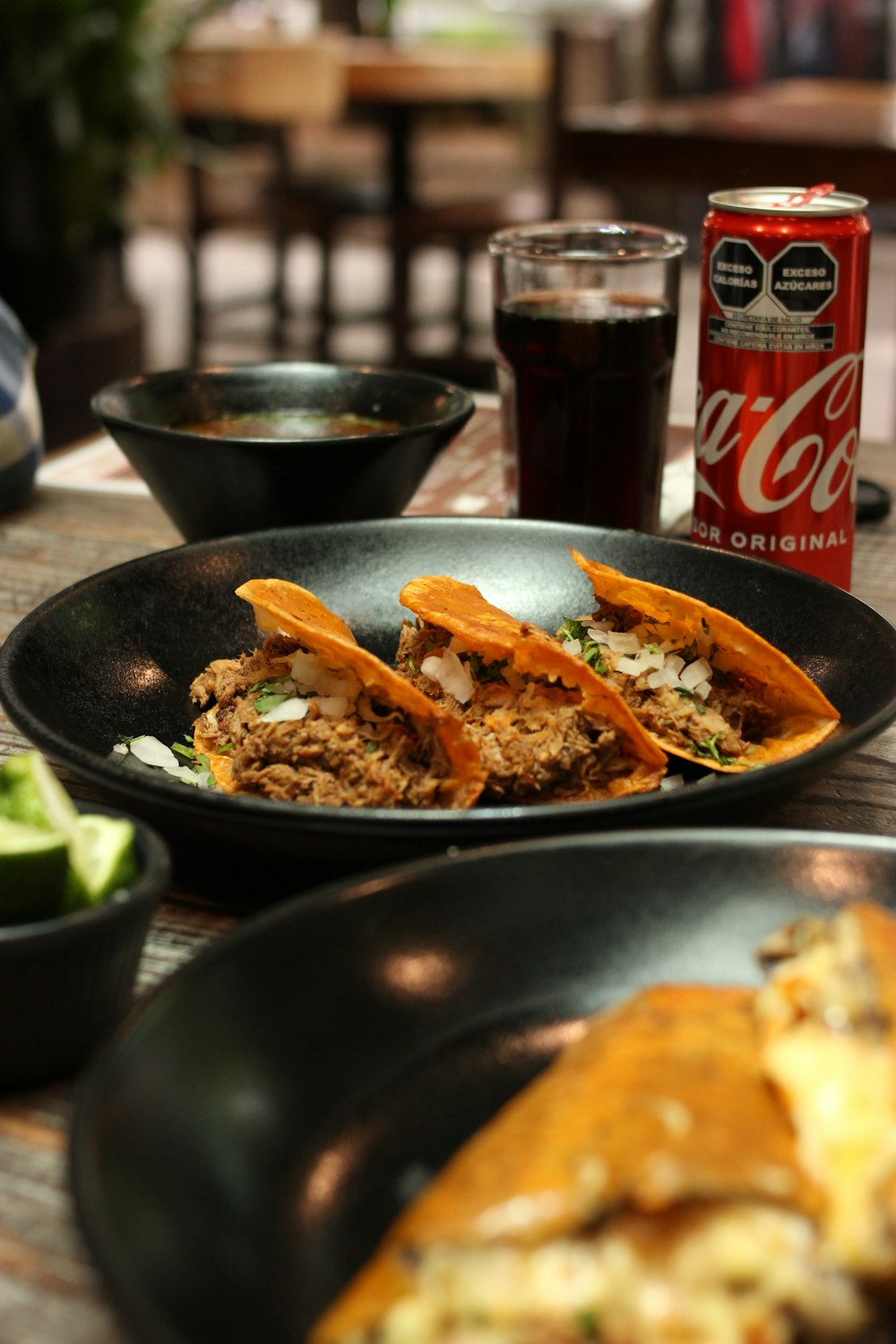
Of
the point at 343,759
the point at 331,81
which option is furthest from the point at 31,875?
the point at 331,81

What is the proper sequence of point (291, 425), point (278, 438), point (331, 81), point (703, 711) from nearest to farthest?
point (703, 711)
point (278, 438)
point (291, 425)
point (331, 81)

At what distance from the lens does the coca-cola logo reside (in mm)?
1318

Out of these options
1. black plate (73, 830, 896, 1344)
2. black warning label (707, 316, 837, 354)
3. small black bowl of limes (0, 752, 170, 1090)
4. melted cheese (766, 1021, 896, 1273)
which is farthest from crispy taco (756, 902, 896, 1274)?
black warning label (707, 316, 837, 354)

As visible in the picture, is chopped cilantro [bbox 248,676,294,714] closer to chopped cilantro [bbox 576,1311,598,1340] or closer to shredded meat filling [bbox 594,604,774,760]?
shredded meat filling [bbox 594,604,774,760]

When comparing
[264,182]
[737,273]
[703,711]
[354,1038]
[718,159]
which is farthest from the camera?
[264,182]

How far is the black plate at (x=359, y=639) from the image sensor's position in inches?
33.4

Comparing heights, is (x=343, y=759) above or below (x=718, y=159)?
below

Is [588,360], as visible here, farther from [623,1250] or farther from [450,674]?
[623,1250]

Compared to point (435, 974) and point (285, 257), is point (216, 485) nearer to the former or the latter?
point (435, 974)

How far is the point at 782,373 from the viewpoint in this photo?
131 centimetres

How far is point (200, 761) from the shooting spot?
114 cm

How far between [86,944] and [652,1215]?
339 mm

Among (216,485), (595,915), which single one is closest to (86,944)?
(595,915)

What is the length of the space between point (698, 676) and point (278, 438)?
0.56 metres
